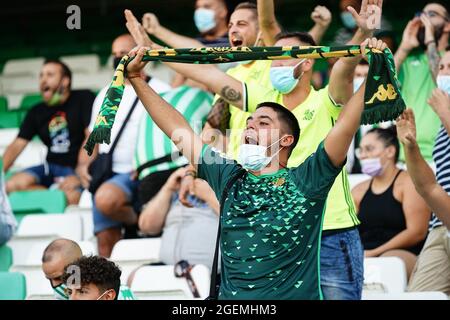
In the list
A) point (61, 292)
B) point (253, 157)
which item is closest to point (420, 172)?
point (253, 157)

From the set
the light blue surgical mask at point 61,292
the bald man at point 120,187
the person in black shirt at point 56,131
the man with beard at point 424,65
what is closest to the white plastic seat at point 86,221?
the bald man at point 120,187

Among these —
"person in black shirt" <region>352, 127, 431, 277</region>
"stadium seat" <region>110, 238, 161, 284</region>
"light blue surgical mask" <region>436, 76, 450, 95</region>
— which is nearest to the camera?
"light blue surgical mask" <region>436, 76, 450, 95</region>

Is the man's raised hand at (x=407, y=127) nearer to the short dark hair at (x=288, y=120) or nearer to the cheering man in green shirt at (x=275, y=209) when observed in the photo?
the short dark hair at (x=288, y=120)

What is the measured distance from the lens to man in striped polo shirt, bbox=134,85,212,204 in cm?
754

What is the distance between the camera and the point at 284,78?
18.8 ft

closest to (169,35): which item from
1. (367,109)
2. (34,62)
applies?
(367,109)

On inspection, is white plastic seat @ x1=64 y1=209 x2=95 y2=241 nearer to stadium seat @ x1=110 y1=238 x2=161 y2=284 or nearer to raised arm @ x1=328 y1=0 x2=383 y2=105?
stadium seat @ x1=110 y1=238 x2=161 y2=284

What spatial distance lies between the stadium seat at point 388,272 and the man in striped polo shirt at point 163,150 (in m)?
1.65

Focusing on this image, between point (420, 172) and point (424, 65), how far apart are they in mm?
2568

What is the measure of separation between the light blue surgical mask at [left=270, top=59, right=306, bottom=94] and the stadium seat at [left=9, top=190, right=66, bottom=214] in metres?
3.40

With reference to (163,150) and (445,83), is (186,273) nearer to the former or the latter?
(163,150)

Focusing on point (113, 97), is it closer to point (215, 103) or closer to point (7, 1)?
point (215, 103)

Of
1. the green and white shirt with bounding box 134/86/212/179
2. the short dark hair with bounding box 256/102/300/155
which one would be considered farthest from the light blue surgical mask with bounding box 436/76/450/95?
the green and white shirt with bounding box 134/86/212/179
